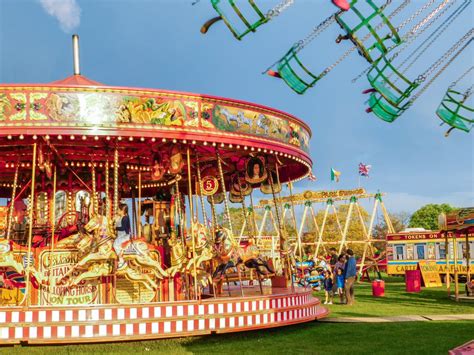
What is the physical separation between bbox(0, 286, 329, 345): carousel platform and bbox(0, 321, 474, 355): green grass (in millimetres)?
204

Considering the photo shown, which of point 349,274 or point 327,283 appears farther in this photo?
point 327,283

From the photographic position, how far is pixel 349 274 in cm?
1537

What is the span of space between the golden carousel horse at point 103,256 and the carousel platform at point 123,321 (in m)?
0.88

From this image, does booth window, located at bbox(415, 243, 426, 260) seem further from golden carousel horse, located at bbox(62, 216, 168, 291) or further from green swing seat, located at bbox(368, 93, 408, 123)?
golden carousel horse, located at bbox(62, 216, 168, 291)

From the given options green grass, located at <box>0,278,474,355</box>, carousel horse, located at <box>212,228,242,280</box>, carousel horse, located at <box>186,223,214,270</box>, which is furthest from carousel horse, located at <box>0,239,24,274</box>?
carousel horse, located at <box>212,228,242,280</box>

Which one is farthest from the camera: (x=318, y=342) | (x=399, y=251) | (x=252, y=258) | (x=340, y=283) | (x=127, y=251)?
(x=399, y=251)

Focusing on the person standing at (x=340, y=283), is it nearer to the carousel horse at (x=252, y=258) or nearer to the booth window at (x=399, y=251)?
the carousel horse at (x=252, y=258)

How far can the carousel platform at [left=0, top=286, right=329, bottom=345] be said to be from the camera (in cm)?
912

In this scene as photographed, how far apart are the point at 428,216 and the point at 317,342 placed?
62.6 m

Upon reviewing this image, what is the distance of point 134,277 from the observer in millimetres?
10266

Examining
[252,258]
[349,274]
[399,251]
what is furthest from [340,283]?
[399,251]

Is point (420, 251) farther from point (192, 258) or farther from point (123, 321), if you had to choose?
point (123, 321)

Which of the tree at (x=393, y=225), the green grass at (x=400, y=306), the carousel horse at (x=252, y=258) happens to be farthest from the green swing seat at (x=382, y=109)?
the tree at (x=393, y=225)

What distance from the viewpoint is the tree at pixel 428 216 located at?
6725 cm
